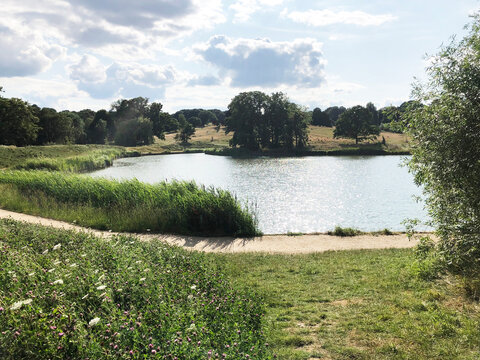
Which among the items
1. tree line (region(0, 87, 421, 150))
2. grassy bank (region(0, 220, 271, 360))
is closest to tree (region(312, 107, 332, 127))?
tree line (region(0, 87, 421, 150))

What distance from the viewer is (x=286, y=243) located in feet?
50.3

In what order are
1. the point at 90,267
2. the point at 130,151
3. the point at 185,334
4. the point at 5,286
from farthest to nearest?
the point at 130,151
the point at 90,267
the point at 5,286
the point at 185,334

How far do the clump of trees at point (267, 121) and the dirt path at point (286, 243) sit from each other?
227ft

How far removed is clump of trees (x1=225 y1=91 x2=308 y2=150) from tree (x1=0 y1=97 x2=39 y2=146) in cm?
4119

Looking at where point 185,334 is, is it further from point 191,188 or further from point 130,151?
point 130,151

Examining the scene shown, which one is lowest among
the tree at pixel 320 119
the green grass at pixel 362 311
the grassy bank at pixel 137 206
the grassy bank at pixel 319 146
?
the green grass at pixel 362 311

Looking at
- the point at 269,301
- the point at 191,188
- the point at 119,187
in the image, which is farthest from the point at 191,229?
the point at 269,301

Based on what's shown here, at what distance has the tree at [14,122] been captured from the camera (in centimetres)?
6262

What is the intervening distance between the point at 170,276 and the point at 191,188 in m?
11.9

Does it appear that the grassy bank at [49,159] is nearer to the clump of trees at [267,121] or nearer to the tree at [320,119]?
the clump of trees at [267,121]

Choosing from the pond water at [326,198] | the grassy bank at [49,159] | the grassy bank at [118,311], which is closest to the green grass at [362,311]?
the grassy bank at [118,311]

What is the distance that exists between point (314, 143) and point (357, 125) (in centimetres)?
1116

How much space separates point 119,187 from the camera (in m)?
20.3

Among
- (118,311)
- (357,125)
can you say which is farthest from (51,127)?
(118,311)
